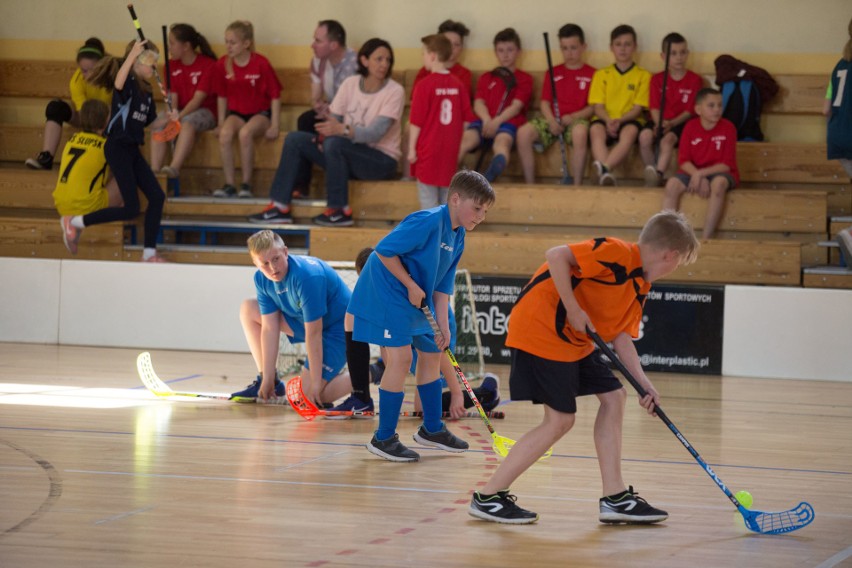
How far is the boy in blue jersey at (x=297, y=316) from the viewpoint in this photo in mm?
4926

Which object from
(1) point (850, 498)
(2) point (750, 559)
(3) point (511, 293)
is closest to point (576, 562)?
(2) point (750, 559)

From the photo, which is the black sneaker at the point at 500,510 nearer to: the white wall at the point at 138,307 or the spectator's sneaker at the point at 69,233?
the white wall at the point at 138,307

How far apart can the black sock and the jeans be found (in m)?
3.37

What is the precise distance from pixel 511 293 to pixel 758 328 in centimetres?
168

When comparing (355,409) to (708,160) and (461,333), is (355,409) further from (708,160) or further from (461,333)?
(708,160)

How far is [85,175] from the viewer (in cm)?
820

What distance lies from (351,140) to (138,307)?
210cm

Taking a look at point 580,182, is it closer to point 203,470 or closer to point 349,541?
point 203,470

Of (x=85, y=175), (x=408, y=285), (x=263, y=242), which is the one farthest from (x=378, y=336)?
(x=85, y=175)

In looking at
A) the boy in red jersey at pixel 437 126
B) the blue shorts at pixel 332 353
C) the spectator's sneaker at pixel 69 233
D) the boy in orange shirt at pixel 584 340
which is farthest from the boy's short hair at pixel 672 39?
the boy in orange shirt at pixel 584 340

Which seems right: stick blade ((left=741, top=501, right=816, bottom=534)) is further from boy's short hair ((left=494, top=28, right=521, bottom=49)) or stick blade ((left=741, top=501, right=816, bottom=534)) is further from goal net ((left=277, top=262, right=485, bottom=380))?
boy's short hair ((left=494, top=28, right=521, bottom=49))

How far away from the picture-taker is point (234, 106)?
9.23m

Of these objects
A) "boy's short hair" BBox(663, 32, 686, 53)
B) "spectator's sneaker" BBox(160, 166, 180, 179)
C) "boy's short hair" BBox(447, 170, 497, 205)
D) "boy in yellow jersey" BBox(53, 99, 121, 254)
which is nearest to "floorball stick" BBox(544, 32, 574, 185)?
"boy's short hair" BBox(663, 32, 686, 53)

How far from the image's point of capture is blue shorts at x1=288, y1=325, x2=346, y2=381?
5340 millimetres
